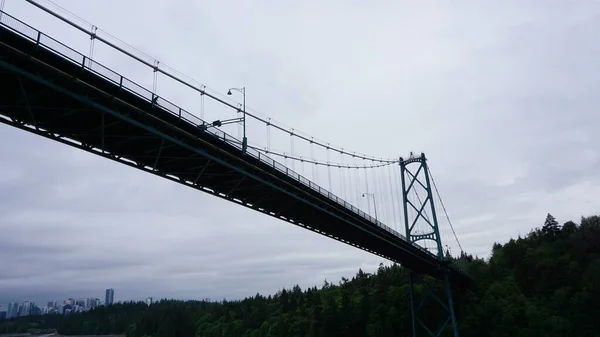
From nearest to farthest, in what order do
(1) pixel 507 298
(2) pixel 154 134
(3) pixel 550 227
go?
(2) pixel 154 134, (1) pixel 507 298, (3) pixel 550 227

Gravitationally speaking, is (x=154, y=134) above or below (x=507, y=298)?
above

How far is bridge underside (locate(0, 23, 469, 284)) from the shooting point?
16.8 m

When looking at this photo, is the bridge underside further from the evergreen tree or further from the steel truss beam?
the evergreen tree

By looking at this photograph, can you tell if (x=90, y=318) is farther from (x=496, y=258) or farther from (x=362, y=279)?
(x=496, y=258)

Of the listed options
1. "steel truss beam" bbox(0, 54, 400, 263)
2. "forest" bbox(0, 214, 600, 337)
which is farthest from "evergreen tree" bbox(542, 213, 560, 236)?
"steel truss beam" bbox(0, 54, 400, 263)

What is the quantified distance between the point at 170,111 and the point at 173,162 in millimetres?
4680

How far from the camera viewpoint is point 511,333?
140 feet

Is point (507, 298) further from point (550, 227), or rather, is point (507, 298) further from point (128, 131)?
point (128, 131)

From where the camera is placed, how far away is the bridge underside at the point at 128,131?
16.8m

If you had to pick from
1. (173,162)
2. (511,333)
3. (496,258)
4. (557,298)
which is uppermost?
(173,162)

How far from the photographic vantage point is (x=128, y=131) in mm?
21250

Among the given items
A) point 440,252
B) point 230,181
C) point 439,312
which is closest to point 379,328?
point 439,312

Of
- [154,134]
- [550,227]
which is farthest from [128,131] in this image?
[550,227]

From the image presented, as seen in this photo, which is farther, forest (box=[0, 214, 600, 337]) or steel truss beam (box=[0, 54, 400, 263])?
forest (box=[0, 214, 600, 337])
